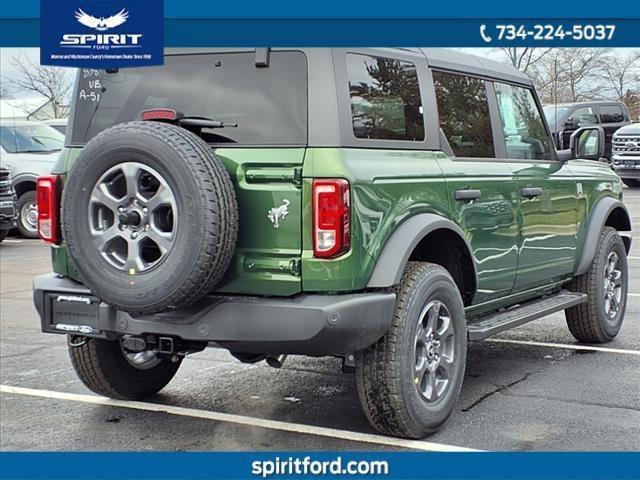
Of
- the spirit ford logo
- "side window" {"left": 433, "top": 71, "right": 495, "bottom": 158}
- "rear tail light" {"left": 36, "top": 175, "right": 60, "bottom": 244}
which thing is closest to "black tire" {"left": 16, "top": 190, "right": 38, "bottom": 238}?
"rear tail light" {"left": 36, "top": 175, "right": 60, "bottom": 244}

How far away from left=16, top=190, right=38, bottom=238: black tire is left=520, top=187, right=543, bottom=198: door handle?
11.5 metres

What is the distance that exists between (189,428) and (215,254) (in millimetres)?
1249

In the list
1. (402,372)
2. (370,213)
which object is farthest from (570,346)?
(370,213)

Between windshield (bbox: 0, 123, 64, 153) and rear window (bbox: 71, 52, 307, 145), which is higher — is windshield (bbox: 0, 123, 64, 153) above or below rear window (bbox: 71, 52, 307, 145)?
above

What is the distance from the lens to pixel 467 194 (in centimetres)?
492

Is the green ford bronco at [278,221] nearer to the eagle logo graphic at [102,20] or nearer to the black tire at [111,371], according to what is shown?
the black tire at [111,371]

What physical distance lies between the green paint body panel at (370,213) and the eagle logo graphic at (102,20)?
81 centimetres

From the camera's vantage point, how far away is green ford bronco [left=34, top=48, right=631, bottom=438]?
3.97m

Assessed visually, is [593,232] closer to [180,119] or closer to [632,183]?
[180,119]

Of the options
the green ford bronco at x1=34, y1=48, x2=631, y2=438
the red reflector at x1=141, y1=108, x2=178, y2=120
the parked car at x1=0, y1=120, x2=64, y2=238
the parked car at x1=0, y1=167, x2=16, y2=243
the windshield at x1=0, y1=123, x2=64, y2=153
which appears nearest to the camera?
the green ford bronco at x1=34, y1=48, x2=631, y2=438

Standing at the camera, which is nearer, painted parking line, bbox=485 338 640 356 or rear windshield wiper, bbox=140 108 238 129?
rear windshield wiper, bbox=140 108 238 129

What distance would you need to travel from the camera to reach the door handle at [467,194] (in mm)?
4847

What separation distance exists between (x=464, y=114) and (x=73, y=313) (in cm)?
249

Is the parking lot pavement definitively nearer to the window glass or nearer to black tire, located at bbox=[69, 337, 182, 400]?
black tire, located at bbox=[69, 337, 182, 400]
